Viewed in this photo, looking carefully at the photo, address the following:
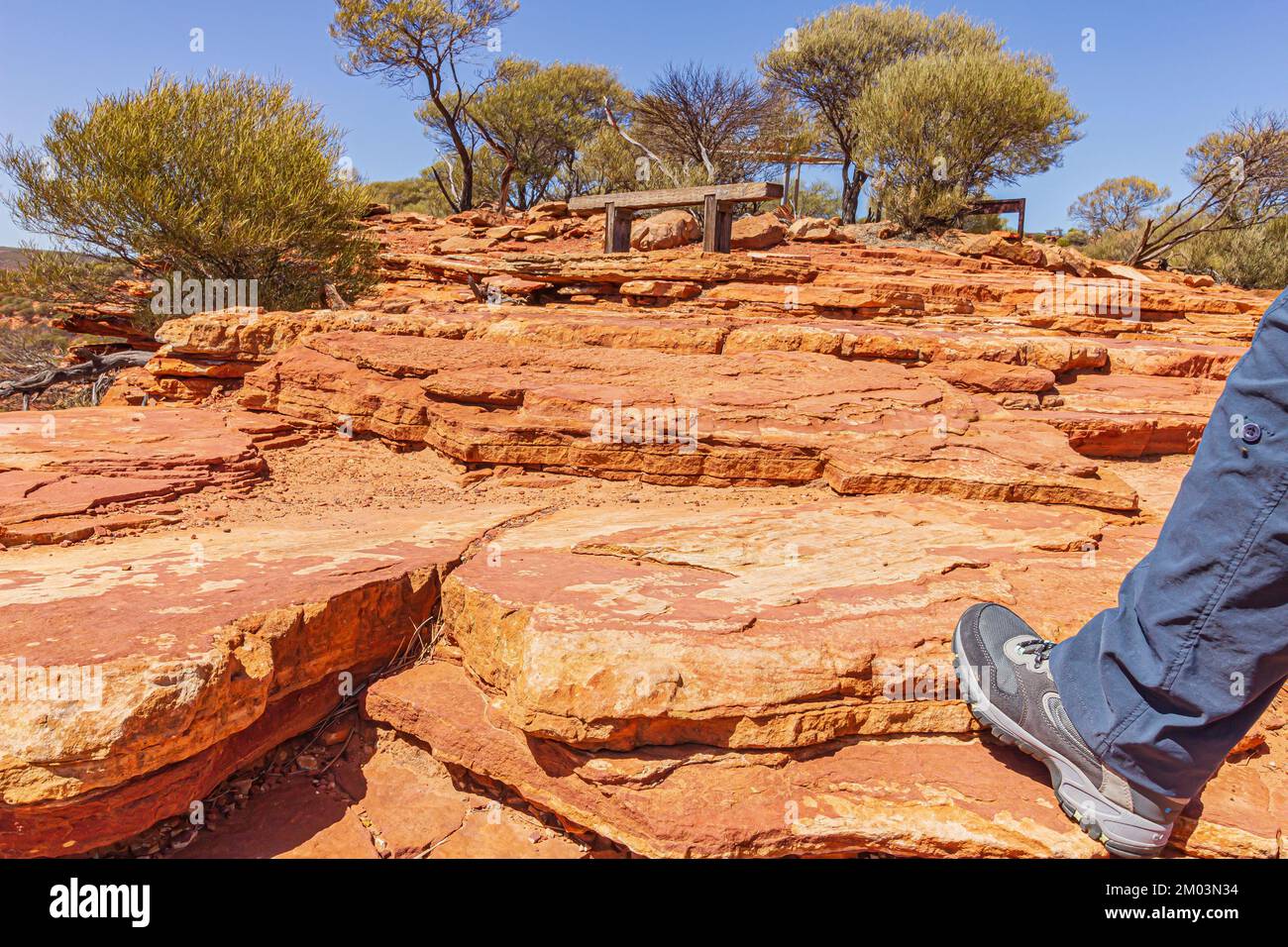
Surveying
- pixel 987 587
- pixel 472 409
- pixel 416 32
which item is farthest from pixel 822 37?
pixel 987 587

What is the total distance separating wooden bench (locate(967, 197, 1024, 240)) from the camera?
46.9 feet

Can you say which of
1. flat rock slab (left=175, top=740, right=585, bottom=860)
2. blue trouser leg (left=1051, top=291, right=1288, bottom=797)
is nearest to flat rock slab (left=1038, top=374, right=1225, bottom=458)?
blue trouser leg (left=1051, top=291, right=1288, bottom=797)

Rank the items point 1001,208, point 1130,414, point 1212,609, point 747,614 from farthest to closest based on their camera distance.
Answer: point 1001,208
point 1130,414
point 747,614
point 1212,609

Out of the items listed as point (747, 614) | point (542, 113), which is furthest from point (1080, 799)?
point (542, 113)

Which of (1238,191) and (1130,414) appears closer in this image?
(1130,414)

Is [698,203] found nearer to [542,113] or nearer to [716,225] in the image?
[716,225]

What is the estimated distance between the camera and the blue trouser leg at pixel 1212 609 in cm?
134

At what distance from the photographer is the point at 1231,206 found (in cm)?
1772

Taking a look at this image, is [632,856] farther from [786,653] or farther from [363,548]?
[363,548]

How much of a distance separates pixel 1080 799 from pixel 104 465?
15.2 feet

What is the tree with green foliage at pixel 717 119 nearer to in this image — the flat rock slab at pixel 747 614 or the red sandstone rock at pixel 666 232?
the red sandstone rock at pixel 666 232

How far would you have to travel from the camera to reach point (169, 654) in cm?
198

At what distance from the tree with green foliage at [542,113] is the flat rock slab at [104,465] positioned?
2051cm
